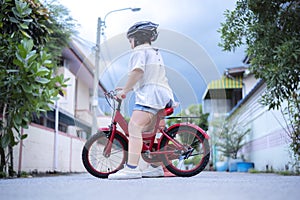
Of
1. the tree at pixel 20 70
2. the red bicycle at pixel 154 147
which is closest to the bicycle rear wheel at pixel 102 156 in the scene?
the red bicycle at pixel 154 147

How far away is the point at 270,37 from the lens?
5.38 meters

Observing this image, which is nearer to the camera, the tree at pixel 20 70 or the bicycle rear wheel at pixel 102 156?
the bicycle rear wheel at pixel 102 156

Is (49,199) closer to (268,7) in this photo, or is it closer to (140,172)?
(140,172)

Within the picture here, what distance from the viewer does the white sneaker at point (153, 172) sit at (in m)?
3.82

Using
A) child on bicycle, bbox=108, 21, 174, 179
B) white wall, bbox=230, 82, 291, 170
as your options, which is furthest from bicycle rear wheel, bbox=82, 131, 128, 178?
white wall, bbox=230, 82, 291, 170

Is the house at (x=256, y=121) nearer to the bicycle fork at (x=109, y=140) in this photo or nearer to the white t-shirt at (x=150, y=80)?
the white t-shirt at (x=150, y=80)

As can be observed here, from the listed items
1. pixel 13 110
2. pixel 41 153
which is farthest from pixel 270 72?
pixel 41 153

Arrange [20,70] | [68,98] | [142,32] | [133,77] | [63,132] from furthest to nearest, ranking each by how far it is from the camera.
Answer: [68,98] < [63,132] < [20,70] < [142,32] < [133,77]

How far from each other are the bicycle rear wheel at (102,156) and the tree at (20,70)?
187cm

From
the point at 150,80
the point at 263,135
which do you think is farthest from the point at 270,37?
the point at 263,135

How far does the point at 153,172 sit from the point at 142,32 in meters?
1.26

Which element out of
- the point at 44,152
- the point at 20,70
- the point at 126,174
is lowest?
the point at 126,174

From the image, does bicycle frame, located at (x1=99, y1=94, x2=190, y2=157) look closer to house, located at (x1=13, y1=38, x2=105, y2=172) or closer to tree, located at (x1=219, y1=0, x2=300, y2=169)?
house, located at (x1=13, y1=38, x2=105, y2=172)

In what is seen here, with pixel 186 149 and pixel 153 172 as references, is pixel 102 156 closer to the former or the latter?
pixel 153 172
